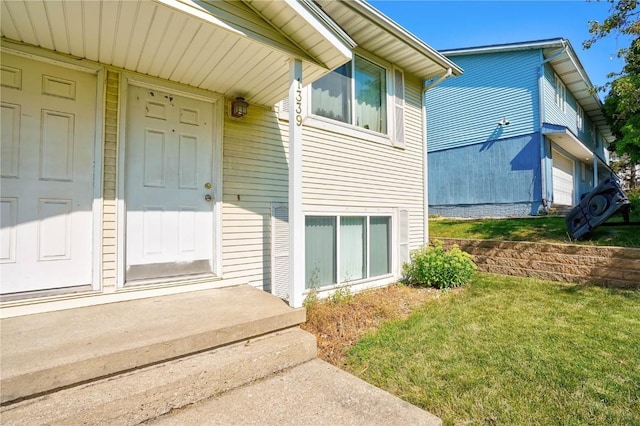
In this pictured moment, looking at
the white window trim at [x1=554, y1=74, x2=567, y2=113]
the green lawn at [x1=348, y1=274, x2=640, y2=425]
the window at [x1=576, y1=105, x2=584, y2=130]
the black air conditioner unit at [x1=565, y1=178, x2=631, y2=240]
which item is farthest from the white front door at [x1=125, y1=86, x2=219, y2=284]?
the window at [x1=576, y1=105, x2=584, y2=130]

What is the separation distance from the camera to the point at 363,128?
5332mm

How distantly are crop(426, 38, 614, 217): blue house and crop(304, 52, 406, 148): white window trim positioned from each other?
728 centimetres

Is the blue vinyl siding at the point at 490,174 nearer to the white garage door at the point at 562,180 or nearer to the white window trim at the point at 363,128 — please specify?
the white garage door at the point at 562,180

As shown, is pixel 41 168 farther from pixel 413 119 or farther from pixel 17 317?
pixel 413 119

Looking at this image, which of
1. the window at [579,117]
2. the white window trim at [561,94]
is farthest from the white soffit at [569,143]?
the window at [579,117]

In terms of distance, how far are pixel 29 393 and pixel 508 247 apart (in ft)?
23.3

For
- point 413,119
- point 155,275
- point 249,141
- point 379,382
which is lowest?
point 379,382

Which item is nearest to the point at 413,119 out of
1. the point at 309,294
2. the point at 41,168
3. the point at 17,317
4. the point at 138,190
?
the point at 309,294

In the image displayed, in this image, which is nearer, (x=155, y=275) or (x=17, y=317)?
(x=17, y=317)

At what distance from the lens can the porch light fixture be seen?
3.78m

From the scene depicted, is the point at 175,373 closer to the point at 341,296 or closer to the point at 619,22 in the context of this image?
the point at 341,296

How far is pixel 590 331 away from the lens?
3.47 meters

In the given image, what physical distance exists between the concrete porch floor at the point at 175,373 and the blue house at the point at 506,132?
11.0 m

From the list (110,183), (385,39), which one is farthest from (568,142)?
(110,183)
